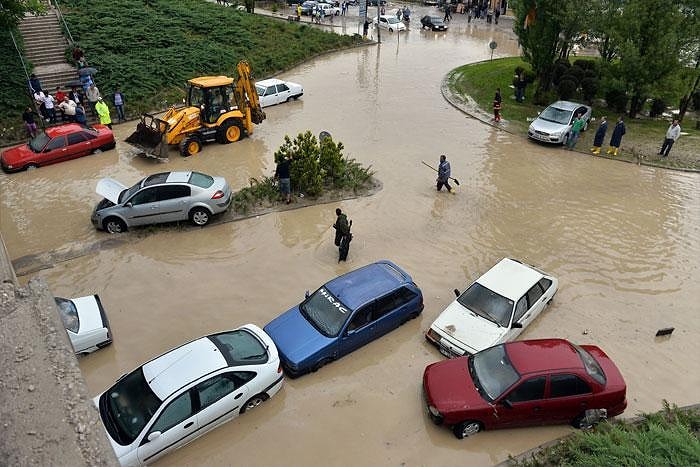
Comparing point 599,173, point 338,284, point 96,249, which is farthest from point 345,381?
point 599,173

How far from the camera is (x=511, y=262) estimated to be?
1158 centimetres

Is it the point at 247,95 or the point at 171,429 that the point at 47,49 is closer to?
the point at 247,95

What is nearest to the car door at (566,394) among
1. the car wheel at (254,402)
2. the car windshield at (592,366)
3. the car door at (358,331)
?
the car windshield at (592,366)

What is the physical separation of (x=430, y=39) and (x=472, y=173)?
2758 centimetres

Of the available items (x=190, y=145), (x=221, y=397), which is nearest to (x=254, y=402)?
(x=221, y=397)

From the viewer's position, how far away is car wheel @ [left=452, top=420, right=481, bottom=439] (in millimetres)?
8398

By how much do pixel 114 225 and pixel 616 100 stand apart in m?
23.5

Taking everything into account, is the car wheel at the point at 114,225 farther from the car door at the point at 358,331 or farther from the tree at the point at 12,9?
the tree at the point at 12,9

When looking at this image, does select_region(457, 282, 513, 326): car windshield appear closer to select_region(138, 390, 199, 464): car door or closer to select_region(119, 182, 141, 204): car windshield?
select_region(138, 390, 199, 464): car door

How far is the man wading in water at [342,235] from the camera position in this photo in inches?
493

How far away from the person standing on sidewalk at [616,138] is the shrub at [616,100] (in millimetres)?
5877

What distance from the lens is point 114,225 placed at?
14.0 metres

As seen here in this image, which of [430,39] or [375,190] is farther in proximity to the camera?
[430,39]

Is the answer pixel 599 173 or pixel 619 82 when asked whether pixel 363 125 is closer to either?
pixel 599 173
